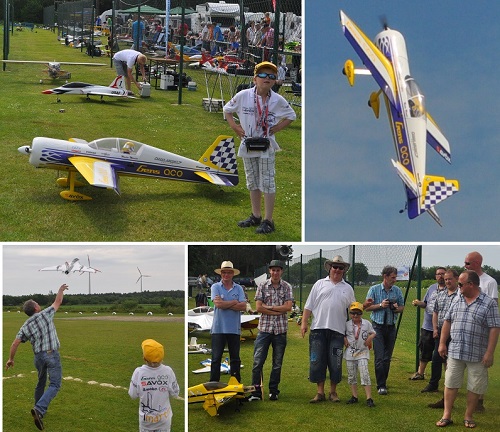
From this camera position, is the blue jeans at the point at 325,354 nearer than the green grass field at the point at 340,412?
No

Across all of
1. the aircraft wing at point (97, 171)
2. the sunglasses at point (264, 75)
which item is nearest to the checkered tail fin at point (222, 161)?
the aircraft wing at point (97, 171)

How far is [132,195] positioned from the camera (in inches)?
356

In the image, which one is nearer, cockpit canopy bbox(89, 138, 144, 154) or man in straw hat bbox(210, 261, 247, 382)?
man in straw hat bbox(210, 261, 247, 382)

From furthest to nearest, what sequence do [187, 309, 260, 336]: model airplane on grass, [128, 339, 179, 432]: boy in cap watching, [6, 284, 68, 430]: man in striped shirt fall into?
[187, 309, 260, 336]: model airplane on grass < [6, 284, 68, 430]: man in striped shirt < [128, 339, 179, 432]: boy in cap watching

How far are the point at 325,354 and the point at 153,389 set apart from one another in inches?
66.3

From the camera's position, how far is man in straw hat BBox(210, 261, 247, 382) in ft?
21.2

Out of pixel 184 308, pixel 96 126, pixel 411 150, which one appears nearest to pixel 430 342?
pixel 411 150

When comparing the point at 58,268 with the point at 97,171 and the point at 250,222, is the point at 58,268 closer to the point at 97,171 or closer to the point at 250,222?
the point at 250,222

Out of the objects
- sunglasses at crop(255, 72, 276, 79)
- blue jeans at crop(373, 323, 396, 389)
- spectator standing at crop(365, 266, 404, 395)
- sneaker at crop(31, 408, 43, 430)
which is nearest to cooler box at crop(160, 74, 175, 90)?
sunglasses at crop(255, 72, 276, 79)

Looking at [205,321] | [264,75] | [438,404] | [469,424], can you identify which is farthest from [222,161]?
[469,424]

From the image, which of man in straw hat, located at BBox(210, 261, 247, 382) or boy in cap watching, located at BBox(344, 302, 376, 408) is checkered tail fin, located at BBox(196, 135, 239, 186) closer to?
man in straw hat, located at BBox(210, 261, 247, 382)

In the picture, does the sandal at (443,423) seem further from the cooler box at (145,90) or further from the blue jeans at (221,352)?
the cooler box at (145,90)

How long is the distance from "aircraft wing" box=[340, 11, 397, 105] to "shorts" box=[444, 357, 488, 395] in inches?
91.3

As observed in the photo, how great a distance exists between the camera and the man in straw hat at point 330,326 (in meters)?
6.44
